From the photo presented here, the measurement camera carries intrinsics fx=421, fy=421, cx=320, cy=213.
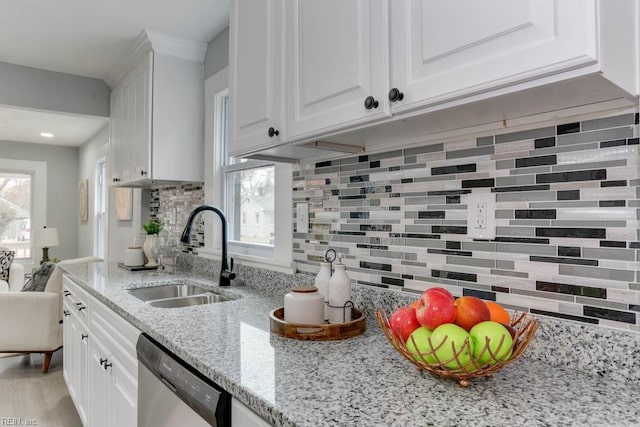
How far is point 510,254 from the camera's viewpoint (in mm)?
1146

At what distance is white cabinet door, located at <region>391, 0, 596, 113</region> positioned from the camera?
29.0 inches

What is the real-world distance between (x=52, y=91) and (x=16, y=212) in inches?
134

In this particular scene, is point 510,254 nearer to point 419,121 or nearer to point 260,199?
point 419,121

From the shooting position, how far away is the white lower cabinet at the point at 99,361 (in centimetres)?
164

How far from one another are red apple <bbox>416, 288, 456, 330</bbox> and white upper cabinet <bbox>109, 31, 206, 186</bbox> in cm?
233

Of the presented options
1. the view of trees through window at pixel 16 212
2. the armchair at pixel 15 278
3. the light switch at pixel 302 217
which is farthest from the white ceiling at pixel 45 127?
the light switch at pixel 302 217

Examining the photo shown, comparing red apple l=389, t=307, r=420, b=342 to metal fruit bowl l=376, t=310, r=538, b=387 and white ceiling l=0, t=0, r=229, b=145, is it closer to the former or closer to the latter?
metal fruit bowl l=376, t=310, r=538, b=387

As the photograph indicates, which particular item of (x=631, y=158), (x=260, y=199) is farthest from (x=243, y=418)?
(x=260, y=199)

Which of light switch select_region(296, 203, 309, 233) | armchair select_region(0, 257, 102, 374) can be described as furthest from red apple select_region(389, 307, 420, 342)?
armchair select_region(0, 257, 102, 374)

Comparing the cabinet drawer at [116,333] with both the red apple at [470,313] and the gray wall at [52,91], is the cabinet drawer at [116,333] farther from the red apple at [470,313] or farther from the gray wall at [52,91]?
the gray wall at [52,91]

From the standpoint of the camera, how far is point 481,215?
1.21 metres

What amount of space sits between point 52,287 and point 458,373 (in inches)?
135

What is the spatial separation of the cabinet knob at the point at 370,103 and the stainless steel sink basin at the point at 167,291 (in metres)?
1.59

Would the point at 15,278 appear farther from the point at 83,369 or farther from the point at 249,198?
the point at 249,198
